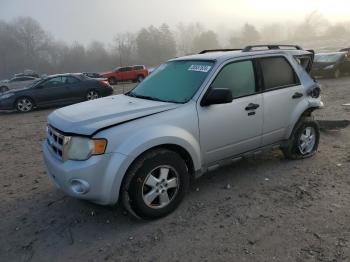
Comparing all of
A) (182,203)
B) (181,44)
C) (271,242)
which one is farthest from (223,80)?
(181,44)

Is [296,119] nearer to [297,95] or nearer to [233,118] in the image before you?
[297,95]

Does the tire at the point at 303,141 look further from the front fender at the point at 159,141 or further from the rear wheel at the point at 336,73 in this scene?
the rear wheel at the point at 336,73

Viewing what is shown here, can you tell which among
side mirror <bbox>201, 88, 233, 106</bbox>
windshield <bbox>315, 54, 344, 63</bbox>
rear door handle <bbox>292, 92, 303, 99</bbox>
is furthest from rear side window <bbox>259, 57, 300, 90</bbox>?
windshield <bbox>315, 54, 344, 63</bbox>

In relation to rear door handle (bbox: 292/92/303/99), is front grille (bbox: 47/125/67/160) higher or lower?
lower

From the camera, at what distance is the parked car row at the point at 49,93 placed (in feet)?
46.8

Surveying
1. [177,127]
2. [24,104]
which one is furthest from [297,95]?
[24,104]

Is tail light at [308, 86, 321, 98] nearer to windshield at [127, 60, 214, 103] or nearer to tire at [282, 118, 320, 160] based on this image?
tire at [282, 118, 320, 160]

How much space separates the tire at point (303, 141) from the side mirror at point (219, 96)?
177cm

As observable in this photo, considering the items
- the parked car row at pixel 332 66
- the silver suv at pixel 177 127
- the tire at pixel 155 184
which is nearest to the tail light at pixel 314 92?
the silver suv at pixel 177 127

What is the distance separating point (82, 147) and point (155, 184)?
33.3 inches

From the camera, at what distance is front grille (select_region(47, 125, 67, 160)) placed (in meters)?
4.04

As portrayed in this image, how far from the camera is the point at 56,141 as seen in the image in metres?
4.20

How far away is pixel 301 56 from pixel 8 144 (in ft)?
20.3

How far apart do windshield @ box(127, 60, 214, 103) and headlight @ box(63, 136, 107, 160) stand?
44.7 inches
